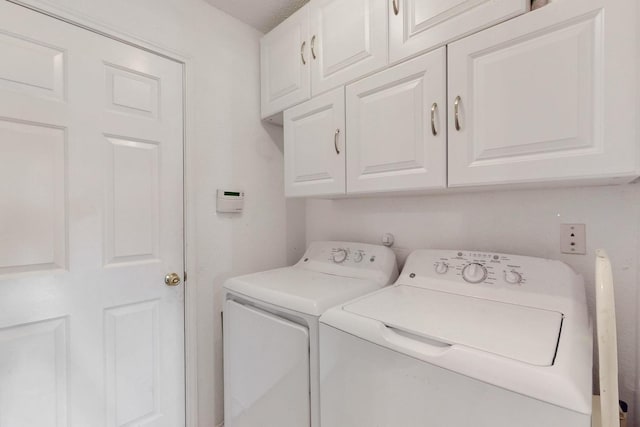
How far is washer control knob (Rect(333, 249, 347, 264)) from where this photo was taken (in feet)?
5.42

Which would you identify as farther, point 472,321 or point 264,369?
point 264,369

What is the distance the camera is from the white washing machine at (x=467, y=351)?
0.63 m

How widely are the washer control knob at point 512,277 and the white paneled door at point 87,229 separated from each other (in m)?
1.51

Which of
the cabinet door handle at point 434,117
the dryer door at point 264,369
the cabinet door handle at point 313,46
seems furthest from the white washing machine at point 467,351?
the cabinet door handle at point 313,46

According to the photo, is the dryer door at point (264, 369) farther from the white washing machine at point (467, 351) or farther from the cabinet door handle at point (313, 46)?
the cabinet door handle at point (313, 46)

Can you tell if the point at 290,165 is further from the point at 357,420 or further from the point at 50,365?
the point at 50,365

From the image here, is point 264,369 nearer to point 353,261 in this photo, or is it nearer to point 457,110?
point 353,261

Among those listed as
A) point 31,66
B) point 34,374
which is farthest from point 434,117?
point 34,374

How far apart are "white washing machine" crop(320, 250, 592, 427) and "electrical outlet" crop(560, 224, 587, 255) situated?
140 mm

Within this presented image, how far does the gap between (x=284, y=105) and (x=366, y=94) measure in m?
0.57

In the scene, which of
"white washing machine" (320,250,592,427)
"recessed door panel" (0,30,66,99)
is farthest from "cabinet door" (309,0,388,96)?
"recessed door panel" (0,30,66,99)

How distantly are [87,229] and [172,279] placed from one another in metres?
0.43

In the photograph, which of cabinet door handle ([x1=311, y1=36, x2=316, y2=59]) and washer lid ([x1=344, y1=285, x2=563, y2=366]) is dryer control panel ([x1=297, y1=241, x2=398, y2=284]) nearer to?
washer lid ([x1=344, y1=285, x2=563, y2=366])

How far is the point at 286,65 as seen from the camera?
5.51 feet
